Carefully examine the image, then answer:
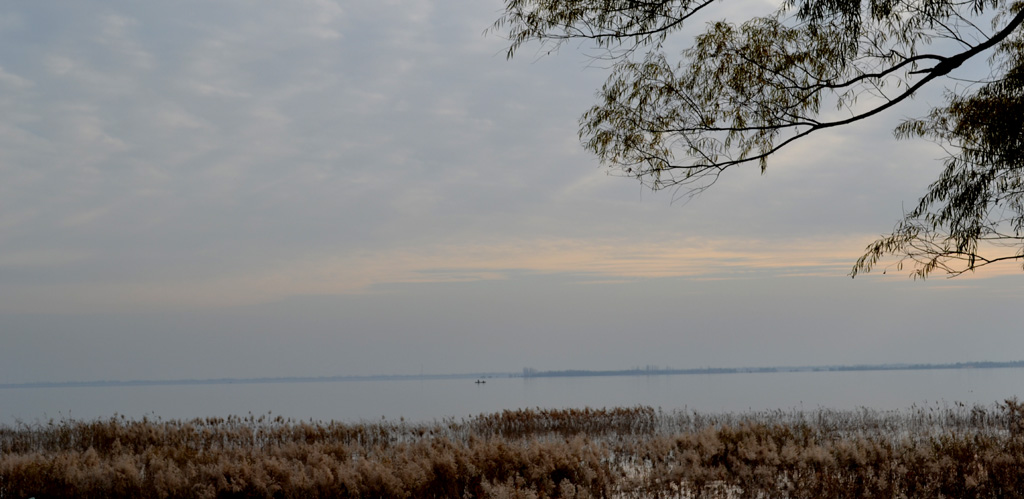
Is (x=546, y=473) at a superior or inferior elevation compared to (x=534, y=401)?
superior

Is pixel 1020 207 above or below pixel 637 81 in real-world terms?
below

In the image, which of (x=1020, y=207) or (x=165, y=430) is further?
(x=165, y=430)

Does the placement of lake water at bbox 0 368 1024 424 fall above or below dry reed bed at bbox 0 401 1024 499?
below

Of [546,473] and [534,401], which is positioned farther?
[534,401]

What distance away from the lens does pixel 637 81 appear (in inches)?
515

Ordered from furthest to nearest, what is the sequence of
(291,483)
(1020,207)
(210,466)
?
(1020,207)
(210,466)
(291,483)

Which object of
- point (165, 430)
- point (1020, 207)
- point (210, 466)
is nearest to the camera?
point (210, 466)

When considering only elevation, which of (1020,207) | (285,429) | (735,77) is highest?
(735,77)

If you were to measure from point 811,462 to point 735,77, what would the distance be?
240 inches

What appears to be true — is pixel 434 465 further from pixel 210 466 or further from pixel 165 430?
pixel 165 430

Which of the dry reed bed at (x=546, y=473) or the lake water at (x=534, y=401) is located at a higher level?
the dry reed bed at (x=546, y=473)

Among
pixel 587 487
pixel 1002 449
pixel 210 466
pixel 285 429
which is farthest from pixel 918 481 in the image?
pixel 285 429

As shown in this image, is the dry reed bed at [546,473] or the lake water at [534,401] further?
the lake water at [534,401]

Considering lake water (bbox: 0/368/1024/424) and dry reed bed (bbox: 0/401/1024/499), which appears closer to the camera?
dry reed bed (bbox: 0/401/1024/499)
